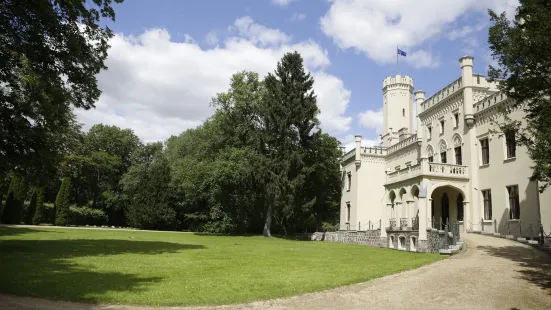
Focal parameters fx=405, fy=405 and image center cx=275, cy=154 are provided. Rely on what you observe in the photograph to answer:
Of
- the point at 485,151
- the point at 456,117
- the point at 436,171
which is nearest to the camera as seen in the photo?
the point at 436,171

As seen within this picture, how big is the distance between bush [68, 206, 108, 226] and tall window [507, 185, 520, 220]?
45.7 m

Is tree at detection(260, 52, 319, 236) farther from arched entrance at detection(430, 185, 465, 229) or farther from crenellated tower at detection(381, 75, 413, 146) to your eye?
crenellated tower at detection(381, 75, 413, 146)

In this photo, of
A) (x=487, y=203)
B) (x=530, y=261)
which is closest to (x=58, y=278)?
(x=530, y=261)

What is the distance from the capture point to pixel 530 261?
1479 cm

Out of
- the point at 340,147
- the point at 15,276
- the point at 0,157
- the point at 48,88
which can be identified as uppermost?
the point at 340,147

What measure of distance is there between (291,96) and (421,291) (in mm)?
29793

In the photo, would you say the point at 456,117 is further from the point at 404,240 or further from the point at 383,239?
the point at 383,239

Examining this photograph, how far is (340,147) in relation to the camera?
53281 millimetres

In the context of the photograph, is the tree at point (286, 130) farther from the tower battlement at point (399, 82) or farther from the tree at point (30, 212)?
the tree at point (30, 212)

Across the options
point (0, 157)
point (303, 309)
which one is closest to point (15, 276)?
point (0, 157)

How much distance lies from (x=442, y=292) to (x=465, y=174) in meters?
19.4

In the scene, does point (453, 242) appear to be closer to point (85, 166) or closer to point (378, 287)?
point (378, 287)

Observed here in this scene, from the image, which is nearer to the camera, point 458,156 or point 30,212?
point 458,156

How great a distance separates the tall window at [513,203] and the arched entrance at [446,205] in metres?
3.99
